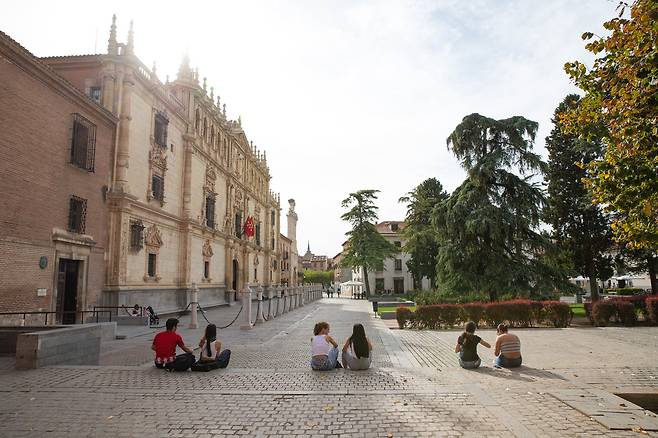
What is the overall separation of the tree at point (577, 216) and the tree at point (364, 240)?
2233 cm

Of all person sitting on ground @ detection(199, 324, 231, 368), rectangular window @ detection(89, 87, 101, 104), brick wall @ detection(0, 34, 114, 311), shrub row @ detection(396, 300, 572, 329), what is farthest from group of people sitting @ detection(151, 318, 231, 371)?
rectangular window @ detection(89, 87, 101, 104)

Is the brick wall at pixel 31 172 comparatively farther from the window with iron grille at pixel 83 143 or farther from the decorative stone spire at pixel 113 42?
the decorative stone spire at pixel 113 42

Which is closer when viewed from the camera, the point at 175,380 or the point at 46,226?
the point at 175,380

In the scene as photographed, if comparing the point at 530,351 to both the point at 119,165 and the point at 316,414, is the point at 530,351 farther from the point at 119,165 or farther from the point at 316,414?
the point at 119,165

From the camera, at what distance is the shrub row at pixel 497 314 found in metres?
17.5

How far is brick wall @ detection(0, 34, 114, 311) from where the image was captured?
13992 mm

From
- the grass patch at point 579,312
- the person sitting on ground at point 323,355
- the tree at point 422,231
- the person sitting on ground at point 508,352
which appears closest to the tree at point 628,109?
the person sitting on ground at point 508,352

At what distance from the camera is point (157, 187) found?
2509 cm

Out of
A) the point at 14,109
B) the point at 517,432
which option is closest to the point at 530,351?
the point at 517,432

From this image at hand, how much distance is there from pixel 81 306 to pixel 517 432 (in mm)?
17929

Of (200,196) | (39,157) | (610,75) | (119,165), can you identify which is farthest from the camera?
(200,196)

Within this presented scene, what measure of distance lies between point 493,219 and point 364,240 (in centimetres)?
2890

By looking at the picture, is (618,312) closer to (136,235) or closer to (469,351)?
(469,351)

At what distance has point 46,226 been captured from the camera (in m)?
15.7
